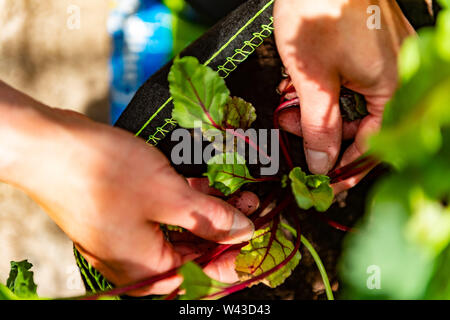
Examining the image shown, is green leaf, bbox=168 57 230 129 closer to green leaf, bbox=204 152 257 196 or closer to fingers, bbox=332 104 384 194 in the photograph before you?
green leaf, bbox=204 152 257 196

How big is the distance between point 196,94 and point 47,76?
3.13ft

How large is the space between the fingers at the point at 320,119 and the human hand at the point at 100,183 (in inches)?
11.3

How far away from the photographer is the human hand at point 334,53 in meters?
0.73

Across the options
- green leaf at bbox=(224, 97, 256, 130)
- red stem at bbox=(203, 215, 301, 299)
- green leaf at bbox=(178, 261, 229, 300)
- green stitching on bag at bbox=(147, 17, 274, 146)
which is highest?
green stitching on bag at bbox=(147, 17, 274, 146)

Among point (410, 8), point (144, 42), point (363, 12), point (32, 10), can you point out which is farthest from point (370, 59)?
point (32, 10)

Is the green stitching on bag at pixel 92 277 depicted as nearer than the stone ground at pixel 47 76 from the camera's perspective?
Yes

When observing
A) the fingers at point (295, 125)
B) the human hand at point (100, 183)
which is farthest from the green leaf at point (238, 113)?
the human hand at point (100, 183)

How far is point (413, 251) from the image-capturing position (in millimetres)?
360

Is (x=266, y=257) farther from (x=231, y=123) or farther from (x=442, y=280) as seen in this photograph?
(x=442, y=280)

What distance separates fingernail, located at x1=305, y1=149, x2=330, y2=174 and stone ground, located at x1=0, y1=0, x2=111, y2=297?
0.88 meters

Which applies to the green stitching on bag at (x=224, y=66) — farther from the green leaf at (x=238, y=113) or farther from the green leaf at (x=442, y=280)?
the green leaf at (x=442, y=280)

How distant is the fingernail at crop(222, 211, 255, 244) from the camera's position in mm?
746

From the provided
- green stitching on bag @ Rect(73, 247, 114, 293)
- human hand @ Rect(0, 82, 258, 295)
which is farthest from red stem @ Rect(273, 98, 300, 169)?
green stitching on bag @ Rect(73, 247, 114, 293)

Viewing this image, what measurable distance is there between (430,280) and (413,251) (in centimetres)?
7
